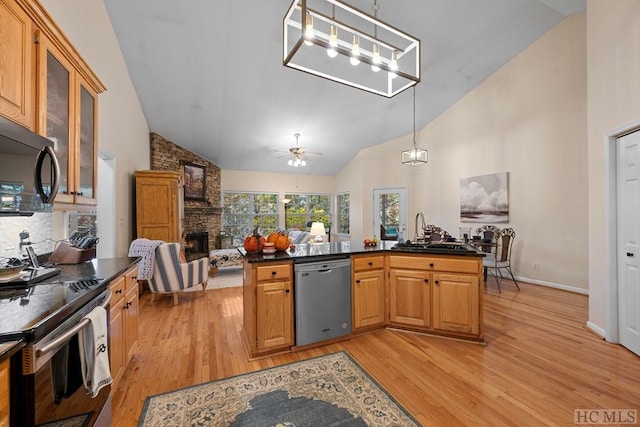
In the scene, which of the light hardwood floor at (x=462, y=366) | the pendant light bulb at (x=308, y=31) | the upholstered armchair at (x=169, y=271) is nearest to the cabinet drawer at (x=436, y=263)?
the light hardwood floor at (x=462, y=366)

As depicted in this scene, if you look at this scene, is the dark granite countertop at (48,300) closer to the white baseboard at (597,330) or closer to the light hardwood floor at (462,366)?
the light hardwood floor at (462,366)

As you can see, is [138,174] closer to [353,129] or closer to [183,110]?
[183,110]

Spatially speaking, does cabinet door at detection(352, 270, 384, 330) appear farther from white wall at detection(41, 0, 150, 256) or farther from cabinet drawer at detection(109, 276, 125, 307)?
white wall at detection(41, 0, 150, 256)

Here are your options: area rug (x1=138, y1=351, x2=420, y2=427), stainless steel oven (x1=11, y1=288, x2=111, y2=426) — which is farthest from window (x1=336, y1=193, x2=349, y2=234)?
stainless steel oven (x1=11, y1=288, x2=111, y2=426)

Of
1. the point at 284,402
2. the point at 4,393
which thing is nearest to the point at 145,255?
the point at 284,402

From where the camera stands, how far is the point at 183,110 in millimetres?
5188

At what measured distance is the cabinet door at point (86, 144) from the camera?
207 cm

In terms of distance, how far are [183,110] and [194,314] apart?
3.80m

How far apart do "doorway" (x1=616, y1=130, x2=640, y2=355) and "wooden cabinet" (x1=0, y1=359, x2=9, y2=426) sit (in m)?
4.19

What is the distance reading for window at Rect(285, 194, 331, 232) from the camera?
8.99m

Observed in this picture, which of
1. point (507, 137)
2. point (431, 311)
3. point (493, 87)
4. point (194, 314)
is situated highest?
point (493, 87)

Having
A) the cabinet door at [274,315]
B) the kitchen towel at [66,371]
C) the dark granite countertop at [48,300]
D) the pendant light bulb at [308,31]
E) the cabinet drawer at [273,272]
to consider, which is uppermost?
the pendant light bulb at [308,31]

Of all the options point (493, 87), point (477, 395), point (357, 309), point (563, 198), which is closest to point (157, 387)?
point (357, 309)

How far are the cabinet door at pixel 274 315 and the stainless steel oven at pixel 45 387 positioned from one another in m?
1.27
